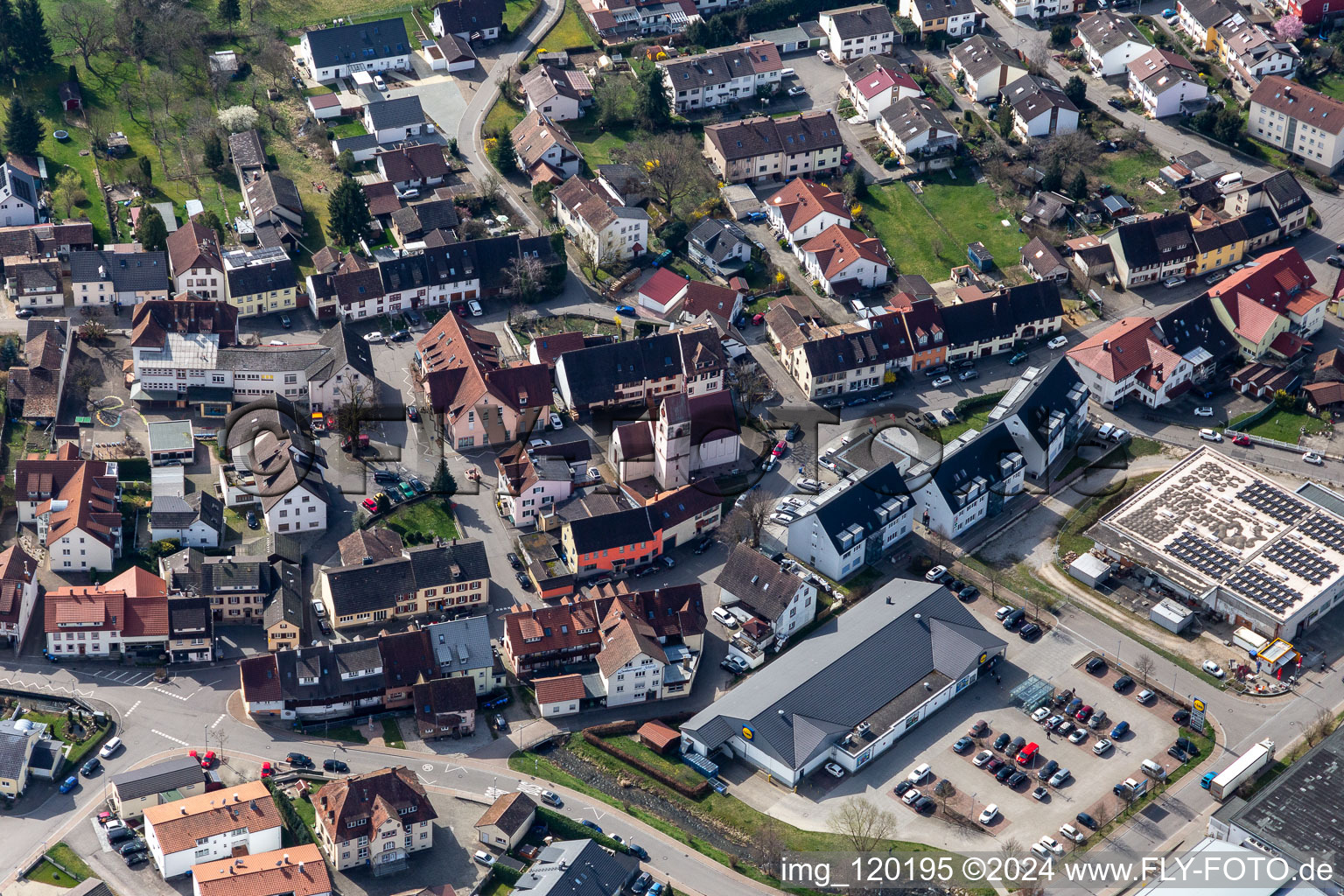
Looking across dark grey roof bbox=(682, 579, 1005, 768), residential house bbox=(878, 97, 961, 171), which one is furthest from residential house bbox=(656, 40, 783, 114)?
dark grey roof bbox=(682, 579, 1005, 768)

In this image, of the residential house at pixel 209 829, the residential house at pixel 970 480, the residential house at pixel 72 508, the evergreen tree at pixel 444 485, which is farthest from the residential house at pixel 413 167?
the residential house at pixel 209 829

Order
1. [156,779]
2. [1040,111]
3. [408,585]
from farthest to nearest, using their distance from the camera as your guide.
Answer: [1040,111], [408,585], [156,779]

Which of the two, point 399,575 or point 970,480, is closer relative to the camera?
point 399,575

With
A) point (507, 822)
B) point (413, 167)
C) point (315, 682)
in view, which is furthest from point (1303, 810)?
point (413, 167)

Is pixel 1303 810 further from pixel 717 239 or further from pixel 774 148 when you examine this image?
pixel 774 148

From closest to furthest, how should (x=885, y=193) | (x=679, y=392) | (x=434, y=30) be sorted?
(x=679, y=392), (x=885, y=193), (x=434, y=30)

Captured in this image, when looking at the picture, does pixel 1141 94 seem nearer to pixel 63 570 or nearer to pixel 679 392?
pixel 679 392

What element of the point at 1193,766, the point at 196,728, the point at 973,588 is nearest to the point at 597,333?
the point at 973,588

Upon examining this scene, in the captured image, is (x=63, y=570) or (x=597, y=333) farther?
(x=597, y=333)
